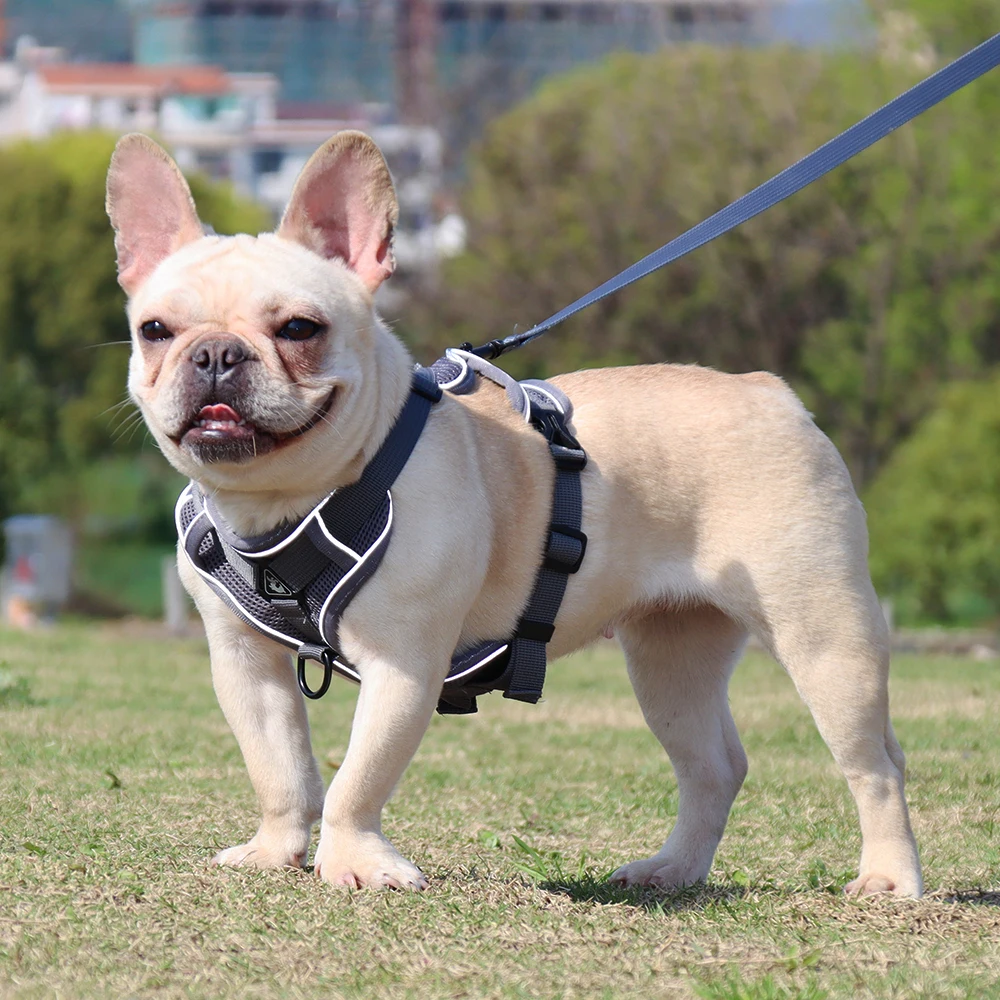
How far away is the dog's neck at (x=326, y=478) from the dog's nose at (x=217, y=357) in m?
0.32

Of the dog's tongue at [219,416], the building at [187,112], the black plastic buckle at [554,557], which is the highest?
the dog's tongue at [219,416]

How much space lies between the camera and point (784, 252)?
Answer: 2898cm

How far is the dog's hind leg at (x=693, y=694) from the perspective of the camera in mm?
5031

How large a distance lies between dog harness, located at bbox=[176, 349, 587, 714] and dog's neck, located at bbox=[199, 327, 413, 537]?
0.09 feet

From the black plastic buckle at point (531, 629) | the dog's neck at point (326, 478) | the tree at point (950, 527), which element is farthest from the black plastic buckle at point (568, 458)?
the tree at point (950, 527)

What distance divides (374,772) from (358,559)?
54 centimetres

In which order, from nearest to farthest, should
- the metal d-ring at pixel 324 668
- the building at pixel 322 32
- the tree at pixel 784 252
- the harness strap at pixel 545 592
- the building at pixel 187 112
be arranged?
the metal d-ring at pixel 324 668
the harness strap at pixel 545 592
the tree at pixel 784 252
the building at pixel 187 112
the building at pixel 322 32

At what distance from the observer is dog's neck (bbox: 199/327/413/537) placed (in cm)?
411

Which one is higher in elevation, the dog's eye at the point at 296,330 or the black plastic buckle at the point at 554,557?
the dog's eye at the point at 296,330

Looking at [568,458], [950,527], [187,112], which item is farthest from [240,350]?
[187,112]

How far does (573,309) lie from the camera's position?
5.11 meters

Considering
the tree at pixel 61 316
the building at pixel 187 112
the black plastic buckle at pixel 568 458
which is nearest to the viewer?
the black plastic buckle at pixel 568 458

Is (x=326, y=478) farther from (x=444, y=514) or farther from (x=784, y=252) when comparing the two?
(x=784, y=252)

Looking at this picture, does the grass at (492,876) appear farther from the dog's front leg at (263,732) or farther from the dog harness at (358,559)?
the dog harness at (358,559)
